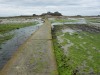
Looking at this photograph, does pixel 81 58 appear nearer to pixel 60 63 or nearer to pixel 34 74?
pixel 60 63

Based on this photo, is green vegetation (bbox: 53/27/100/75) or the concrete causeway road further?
green vegetation (bbox: 53/27/100/75)

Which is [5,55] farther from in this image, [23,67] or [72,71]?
[72,71]

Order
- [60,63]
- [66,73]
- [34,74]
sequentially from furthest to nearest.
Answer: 1. [60,63]
2. [66,73]
3. [34,74]

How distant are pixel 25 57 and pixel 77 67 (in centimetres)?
371

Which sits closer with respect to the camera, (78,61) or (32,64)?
(32,64)

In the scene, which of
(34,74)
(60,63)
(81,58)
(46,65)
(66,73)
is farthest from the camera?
(81,58)

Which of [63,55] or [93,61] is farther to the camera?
[63,55]

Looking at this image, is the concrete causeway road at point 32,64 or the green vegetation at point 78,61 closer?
the concrete causeway road at point 32,64

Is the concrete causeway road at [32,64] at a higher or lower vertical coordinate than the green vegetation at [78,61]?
higher

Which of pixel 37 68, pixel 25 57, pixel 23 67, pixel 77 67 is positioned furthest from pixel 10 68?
pixel 77 67

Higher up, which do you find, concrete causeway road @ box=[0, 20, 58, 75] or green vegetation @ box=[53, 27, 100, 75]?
concrete causeway road @ box=[0, 20, 58, 75]

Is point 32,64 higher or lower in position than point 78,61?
higher

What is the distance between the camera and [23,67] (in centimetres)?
1284

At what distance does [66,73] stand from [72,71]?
18.7 inches
